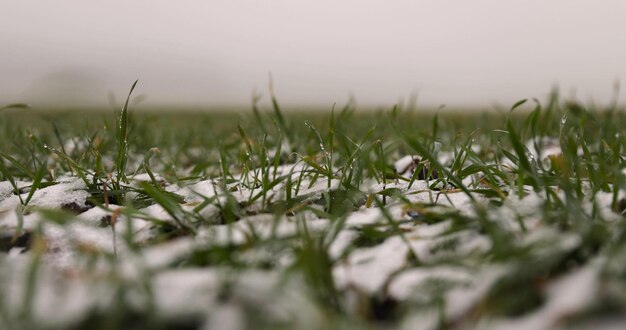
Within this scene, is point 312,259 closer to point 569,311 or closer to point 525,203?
point 569,311

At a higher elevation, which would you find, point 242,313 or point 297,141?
point 242,313

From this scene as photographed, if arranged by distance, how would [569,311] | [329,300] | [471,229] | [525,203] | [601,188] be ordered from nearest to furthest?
[569,311] < [329,300] < [471,229] < [525,203] < [601,188]

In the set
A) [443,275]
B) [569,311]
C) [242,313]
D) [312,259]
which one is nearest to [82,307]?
[242,313]

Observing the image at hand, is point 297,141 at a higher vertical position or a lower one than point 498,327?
lower

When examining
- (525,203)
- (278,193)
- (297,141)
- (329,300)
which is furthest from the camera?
(297,141)

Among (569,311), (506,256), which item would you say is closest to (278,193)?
(506,256)

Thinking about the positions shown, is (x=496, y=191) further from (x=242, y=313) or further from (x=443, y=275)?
(x=242, y=313)

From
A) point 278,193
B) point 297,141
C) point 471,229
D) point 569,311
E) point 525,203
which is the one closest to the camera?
point 569,311

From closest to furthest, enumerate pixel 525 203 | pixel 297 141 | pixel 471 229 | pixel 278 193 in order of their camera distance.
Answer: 1. pixel 471 229
2. pixel 525 203
3. pixel 278 193
4. pixel 297 141

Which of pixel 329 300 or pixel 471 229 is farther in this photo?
pixel 471 229
